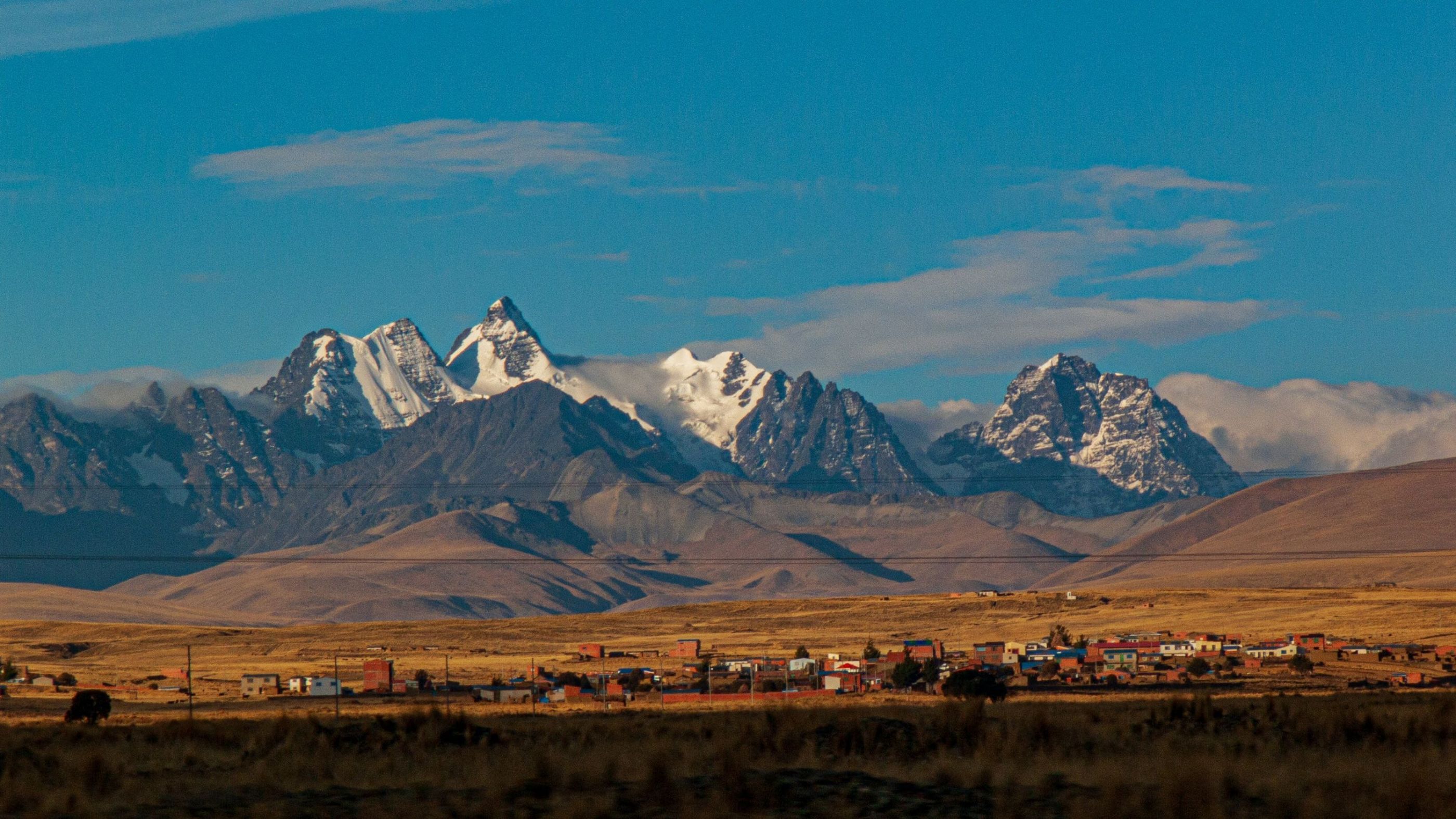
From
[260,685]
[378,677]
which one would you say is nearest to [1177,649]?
[378,677]

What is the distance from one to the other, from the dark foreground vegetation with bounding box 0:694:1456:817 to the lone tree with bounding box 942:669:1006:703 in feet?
102

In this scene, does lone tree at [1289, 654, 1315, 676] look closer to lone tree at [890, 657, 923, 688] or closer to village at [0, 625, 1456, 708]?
village at [0, 625, 1456, 708]

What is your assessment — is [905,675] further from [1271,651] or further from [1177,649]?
[1177,649]

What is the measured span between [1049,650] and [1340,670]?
160ft

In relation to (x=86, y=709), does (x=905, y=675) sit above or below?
below

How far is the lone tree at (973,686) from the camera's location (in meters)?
73.9

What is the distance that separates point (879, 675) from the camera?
124188 mm

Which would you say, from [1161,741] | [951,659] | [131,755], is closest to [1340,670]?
[951,659]

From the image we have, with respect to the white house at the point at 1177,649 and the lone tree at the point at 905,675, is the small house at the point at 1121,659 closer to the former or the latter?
the white house at the point at 1177,649

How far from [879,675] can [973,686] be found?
144ft

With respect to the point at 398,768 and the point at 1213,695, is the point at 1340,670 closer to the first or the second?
the point at 1213,695

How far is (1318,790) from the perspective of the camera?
23312 mm

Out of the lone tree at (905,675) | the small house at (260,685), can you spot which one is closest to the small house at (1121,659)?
the lone tree at (905,675)

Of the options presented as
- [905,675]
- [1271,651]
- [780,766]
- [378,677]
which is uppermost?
[780,766]
